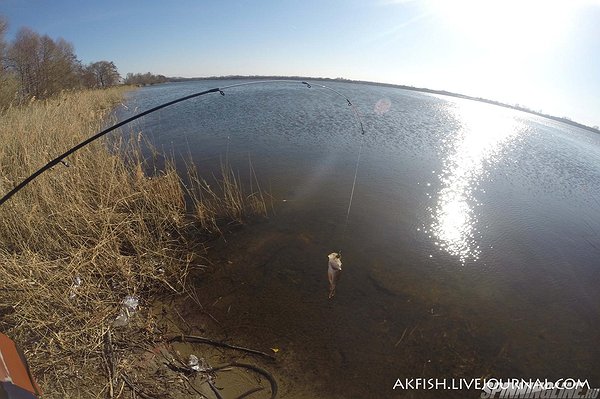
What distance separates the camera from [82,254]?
4293mm

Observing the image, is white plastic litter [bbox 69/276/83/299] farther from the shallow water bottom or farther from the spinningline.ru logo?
the spinningline.ru logo

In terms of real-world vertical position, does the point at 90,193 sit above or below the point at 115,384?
above

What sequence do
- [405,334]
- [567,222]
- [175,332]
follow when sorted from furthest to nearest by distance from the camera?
[567,222] → [405,334] → [175,332]

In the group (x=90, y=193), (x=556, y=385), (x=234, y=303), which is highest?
(x=90, y=193)

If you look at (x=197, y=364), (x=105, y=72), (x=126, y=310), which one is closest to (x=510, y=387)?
(x=197, y=364)

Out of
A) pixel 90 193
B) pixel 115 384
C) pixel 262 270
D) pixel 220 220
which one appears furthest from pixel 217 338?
pixel 90 193

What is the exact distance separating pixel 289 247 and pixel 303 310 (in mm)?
1650

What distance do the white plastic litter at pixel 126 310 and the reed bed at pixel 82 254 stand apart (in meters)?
0.06

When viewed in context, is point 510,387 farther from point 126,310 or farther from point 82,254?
point 82,254

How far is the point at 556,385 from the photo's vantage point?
151 inches

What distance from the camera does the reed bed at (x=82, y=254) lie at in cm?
304

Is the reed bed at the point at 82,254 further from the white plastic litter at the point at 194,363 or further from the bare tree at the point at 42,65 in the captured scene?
the bare tree at the point at 42,65

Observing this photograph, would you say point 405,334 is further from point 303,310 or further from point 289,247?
point 289,247

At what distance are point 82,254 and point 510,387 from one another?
6063mm
